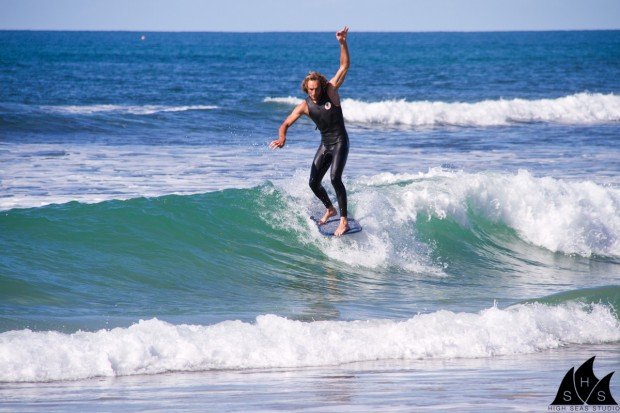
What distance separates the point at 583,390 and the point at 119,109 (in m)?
23.8

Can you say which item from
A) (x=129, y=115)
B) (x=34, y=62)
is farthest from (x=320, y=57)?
(x=129, y=115)

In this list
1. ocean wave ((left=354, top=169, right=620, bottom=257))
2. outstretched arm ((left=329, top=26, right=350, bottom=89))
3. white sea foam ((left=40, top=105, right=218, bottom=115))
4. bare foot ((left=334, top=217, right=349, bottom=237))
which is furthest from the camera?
white sea foam ((left=40, top=105, right=218, bottom=115))

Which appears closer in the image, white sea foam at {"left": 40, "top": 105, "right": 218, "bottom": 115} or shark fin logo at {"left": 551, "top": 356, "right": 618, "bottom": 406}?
shark fin logo at {"left": 551, "top": 356, "right": 618, "bottom": 406}

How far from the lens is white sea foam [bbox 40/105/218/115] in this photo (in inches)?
1029

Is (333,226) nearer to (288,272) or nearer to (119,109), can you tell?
(288,272)

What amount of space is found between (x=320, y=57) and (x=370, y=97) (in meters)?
40.6

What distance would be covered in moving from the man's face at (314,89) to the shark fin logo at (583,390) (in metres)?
4.00

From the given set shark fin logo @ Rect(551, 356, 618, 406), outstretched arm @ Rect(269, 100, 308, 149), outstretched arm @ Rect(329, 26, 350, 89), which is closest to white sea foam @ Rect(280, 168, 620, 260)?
outstretched arm @ Rect(269, 100, 308, 149)

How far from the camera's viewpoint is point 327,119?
31.7ft

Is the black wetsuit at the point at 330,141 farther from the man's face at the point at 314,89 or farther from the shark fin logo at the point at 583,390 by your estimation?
the shark fin logo at the point at 583,390

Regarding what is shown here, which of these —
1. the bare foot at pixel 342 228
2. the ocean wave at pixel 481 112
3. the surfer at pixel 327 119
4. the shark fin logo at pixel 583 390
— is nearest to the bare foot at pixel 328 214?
the bare foot at pixel 342 228

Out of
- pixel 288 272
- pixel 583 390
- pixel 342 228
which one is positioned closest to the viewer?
pixel 583 390

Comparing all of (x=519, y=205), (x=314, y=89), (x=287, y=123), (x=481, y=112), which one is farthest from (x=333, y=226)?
(x=481, y=112)

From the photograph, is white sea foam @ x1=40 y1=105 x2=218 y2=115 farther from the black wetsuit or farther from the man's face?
the man's face
